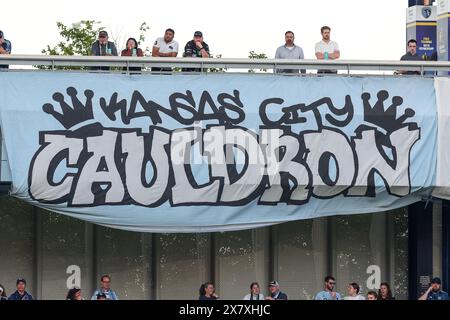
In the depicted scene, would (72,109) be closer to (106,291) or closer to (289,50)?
(106,291)

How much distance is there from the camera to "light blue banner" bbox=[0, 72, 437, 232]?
30.4 m

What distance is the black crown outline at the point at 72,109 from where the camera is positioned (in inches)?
1201

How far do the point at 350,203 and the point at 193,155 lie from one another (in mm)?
3190

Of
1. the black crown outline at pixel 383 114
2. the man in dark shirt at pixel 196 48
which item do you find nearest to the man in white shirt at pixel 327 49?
the black crown outline at pixel 383 114

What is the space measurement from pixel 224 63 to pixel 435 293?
6.04 meters

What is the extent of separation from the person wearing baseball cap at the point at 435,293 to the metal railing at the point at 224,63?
407 centimetres

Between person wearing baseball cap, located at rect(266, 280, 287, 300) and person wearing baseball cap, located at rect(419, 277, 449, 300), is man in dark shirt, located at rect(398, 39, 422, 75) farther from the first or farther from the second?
person wearing baseball cap, located at rect(266, 280, 287, 300)

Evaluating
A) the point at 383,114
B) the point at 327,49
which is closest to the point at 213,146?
the point at 327,49

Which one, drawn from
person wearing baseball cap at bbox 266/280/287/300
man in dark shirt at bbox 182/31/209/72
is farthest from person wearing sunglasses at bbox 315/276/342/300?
man in dark shirt at bbox 182/31/209/72

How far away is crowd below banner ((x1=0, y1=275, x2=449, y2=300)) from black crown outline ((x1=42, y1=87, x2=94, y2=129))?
3.04 meters

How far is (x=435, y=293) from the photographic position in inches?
1236
